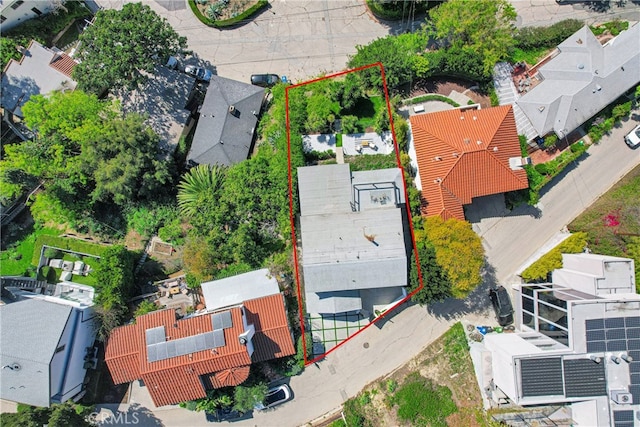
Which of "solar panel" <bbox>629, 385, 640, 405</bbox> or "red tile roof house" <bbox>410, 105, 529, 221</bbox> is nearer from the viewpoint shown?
"solar panel" <bbox>629, 385, 640, 405</bbox>

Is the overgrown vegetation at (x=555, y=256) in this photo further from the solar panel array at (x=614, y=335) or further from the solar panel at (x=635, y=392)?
the solar panel at (x=635, y=392)

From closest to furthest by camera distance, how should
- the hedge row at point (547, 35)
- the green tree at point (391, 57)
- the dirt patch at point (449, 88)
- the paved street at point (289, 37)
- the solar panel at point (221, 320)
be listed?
the solar panel at point (221, 320) → the green tree at point (391, 57) → the hedge row at point (547, 35) → the dirt patch at point (449, 88) → the paved street at point (289, 37)

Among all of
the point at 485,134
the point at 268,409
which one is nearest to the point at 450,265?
the point at 485,134

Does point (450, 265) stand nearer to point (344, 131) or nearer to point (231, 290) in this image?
point (344, 131)

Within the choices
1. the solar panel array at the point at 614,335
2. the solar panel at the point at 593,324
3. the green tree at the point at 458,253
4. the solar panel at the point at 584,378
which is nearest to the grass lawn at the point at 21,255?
the green tree at the point at 458,253

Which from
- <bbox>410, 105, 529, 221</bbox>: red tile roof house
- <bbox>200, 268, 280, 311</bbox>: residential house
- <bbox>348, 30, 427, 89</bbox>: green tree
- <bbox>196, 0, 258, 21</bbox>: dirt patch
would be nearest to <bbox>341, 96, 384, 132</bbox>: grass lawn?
<bbox>348, 30, 427, 89</bbox>: green tree

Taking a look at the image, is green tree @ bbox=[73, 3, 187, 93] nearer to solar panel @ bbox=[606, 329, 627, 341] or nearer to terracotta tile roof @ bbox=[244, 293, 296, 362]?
terracotta tile roof @ bbox=[244, 293, 296, 362]
